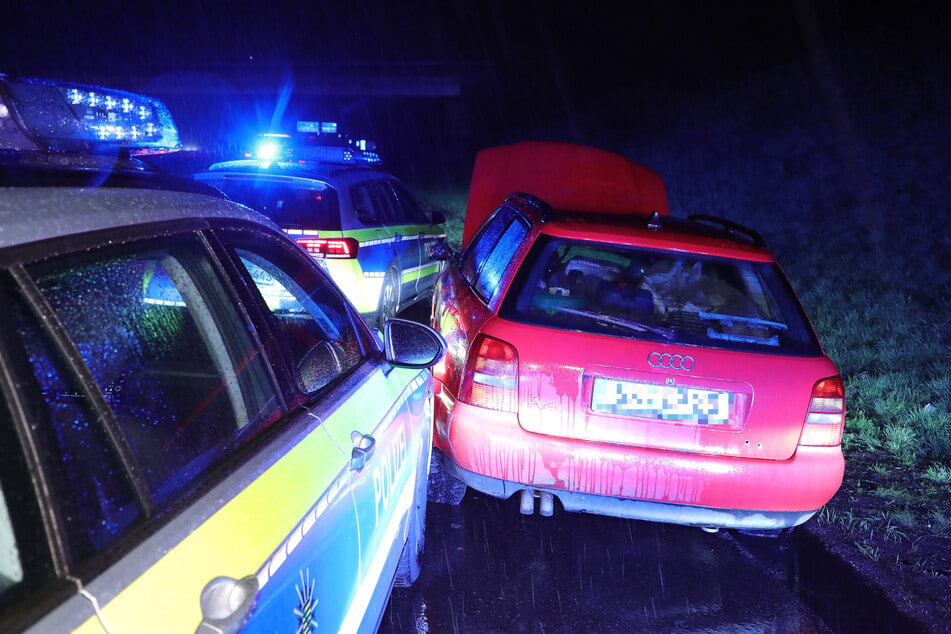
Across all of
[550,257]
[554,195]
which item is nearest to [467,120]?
[554,195]

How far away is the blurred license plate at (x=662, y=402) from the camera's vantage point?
3.54 metres

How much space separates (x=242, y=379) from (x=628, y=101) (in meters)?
42.3

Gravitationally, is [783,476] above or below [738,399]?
below

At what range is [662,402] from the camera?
3.55 meters

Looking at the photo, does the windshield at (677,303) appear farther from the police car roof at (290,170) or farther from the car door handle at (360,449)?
the police car roof at (290,170)

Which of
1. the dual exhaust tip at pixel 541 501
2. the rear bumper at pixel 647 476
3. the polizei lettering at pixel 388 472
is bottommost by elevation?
the dual exhaust tip at pixel 541 501

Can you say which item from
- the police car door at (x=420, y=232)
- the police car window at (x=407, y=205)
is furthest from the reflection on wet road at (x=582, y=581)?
the police car window at (x=407, y=205)

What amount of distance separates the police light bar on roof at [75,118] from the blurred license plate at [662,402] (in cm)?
215

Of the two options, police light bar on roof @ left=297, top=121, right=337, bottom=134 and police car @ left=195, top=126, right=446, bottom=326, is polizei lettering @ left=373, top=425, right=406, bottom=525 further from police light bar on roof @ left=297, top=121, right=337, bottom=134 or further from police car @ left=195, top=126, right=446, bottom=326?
police light bar on roof @ left=297, top=121, right=337, bottom=134

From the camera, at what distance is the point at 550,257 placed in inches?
152

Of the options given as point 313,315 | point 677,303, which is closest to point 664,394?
point 677,303

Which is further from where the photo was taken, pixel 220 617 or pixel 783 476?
pixel 783 476

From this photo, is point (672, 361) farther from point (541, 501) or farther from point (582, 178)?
point (582, 178)

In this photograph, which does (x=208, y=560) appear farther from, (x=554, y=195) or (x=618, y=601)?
(x=554, y=195)
